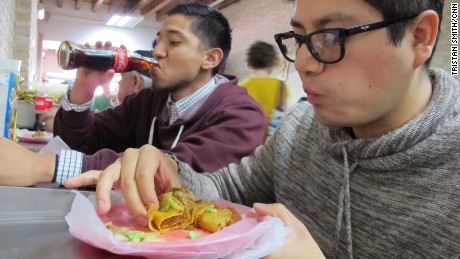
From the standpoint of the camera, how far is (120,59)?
1.61 m

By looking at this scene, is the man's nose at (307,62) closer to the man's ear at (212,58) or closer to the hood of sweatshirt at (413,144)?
the hood of sweatshirt at (413,144)

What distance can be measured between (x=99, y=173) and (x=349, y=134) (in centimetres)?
54

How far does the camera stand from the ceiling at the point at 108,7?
8.24 metres

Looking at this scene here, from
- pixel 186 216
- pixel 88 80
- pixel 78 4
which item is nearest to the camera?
pixel 186 216

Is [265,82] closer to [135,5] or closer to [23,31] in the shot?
[23,31]

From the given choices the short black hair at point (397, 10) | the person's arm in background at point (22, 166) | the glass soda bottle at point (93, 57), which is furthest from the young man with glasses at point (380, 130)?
the glass soda bottle at point (93, 57)

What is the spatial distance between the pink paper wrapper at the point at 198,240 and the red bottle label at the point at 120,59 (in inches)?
40.8

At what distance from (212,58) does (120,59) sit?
1.35ft

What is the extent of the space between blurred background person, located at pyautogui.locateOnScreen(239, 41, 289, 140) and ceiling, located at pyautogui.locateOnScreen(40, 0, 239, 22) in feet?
15.0

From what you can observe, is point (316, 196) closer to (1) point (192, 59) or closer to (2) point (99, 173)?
(2) point (99, 173)

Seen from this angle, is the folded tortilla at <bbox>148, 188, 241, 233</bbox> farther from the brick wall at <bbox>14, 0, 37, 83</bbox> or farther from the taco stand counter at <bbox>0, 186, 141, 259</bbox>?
the brick wall at <bbox>14, 0, 37, 83</bbox>

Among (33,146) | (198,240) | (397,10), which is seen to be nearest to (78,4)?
(33,146)

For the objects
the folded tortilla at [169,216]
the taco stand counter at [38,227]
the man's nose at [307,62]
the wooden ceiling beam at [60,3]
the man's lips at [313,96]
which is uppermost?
the wooden ceiling beam at [60,3]

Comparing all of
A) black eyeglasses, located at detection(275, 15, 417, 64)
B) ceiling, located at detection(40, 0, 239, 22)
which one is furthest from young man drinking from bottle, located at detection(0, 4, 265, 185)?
ceiling, located at detection(40, 0, 239, 22)
